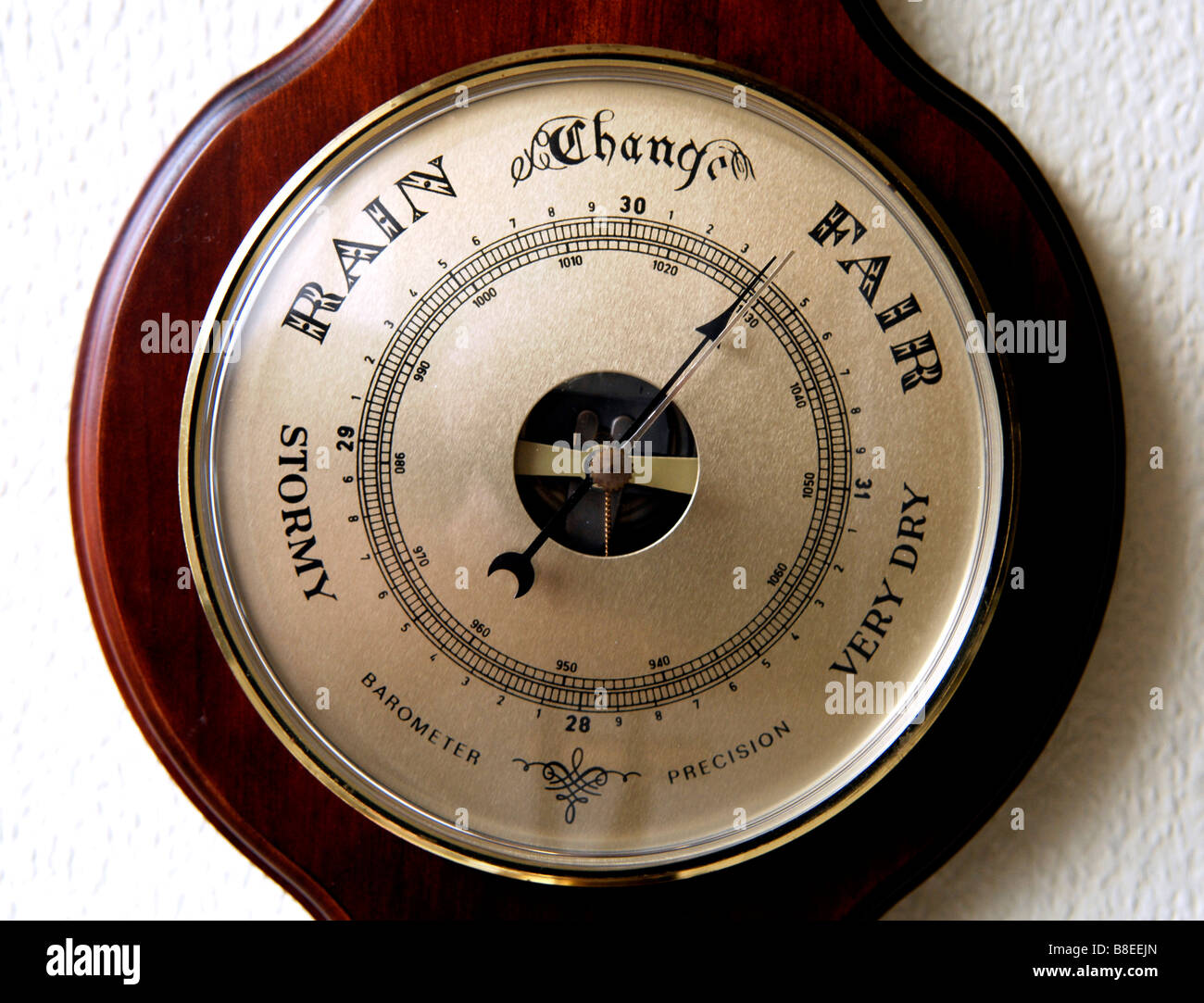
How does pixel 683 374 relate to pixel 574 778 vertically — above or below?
above

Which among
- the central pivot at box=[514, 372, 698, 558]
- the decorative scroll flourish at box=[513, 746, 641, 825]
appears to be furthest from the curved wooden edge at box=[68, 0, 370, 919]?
the central pivot at box=[514, 372, 698, 558]

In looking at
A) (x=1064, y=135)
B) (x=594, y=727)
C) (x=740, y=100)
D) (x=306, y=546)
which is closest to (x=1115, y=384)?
(x=1064, y=135)

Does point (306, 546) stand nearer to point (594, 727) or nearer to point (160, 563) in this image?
point (160, 563)

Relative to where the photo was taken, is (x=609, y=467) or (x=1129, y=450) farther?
(x=1129, y=450)

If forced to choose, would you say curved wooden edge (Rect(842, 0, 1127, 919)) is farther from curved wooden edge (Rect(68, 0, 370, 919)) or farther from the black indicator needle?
curved wooden edge (Rect(68, 0, 370, 919))

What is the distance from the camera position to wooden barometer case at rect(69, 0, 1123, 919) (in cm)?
58

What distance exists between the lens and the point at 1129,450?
0.69 m

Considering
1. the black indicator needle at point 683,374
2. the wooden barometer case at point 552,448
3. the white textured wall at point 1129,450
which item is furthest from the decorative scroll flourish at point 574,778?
the white textured wall at point 1129,450

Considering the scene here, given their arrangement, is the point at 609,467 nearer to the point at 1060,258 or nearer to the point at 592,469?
the point at 592,469

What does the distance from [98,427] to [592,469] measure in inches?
12.9

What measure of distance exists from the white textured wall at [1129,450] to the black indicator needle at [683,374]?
0.24m

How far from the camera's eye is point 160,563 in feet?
2.00

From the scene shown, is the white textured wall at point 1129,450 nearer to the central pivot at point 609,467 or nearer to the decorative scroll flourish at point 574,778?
the decorative scroll flourish at point 574,778

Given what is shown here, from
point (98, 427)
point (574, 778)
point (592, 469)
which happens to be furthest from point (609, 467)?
point (98, 427)
